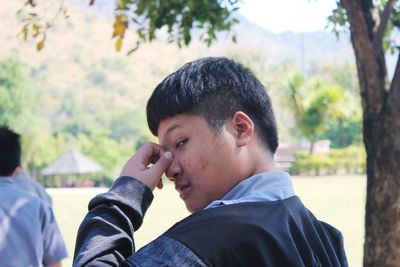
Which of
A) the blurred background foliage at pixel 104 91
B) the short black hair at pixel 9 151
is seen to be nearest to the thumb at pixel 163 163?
the short black hair at pixel 9 151

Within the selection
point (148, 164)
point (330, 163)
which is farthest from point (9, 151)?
point (330, 163)

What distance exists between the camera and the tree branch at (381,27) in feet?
11.9

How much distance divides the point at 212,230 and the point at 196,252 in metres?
0.04

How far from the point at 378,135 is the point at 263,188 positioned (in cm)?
256

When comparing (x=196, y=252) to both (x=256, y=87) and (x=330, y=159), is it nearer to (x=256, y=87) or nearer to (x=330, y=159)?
(x=256, y=87)

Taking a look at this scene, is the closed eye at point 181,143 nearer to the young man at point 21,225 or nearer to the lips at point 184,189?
the lips at point 184,189

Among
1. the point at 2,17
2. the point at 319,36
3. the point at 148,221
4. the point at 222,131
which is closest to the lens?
the point at 222,131

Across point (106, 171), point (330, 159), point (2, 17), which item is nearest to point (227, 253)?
point (330, 159)

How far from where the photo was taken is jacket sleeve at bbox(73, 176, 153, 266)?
3.95ft

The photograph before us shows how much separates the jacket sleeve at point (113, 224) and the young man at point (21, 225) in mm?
1894

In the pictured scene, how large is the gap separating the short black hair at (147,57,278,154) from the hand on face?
0.04 m

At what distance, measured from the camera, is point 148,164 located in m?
1.38

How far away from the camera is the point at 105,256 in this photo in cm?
120

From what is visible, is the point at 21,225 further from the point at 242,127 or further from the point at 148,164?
the point at 242,127
